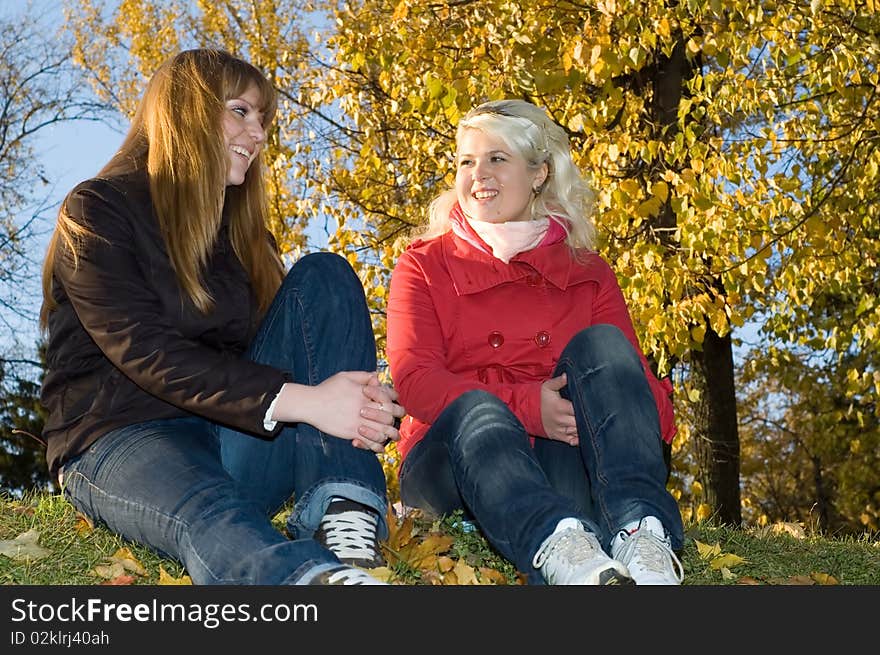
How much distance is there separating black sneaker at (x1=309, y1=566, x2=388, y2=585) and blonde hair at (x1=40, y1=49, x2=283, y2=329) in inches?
44.1

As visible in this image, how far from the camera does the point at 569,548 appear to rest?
8.98ft

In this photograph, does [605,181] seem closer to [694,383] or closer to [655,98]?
[655,98]

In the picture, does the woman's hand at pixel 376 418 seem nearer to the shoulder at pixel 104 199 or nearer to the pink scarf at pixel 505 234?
the shoulder at pixel 104 199

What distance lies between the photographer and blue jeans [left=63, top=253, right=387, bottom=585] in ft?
8.36

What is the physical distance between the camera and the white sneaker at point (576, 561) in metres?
2.61

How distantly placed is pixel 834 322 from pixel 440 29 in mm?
5476

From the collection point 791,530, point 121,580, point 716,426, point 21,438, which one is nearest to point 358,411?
point 121,580

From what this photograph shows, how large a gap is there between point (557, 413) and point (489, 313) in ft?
1.98

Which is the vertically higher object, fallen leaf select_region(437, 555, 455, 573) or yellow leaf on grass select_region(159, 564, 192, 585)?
yellow leaf on grass select_region(159, 564, 192, 585)

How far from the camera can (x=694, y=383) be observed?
982 centimetres

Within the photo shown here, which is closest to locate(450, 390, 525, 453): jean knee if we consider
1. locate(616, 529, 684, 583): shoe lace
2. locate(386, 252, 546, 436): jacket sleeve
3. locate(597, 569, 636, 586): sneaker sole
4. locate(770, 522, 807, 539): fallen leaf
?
locate(386, 252, 546, 436): jacket sleeve

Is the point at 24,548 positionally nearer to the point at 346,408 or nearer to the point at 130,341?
the point at 130,341

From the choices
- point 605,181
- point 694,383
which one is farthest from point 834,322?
point 605,181

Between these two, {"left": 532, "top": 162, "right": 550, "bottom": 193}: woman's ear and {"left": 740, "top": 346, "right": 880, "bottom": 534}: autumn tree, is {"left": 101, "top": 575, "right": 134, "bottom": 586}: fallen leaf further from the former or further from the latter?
{"left": 740, "top": 346, "right": 880, "bottom": 534}: autumn tree
